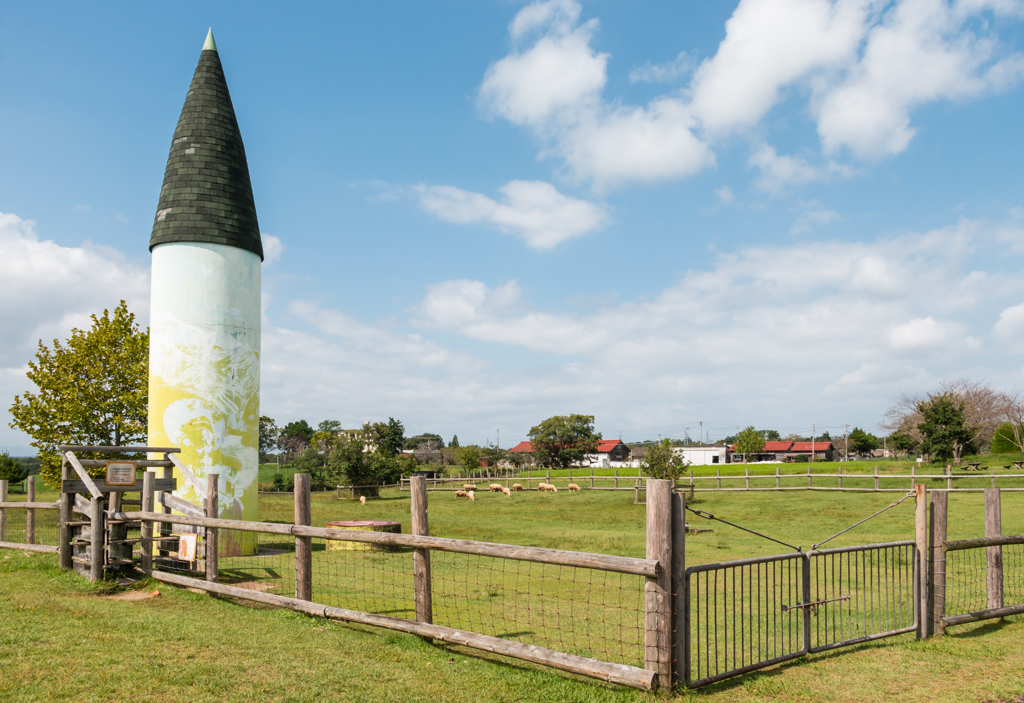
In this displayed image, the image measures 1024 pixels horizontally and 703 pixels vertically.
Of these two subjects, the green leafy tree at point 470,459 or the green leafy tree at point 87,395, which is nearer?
the green leafy tree at point 87,395

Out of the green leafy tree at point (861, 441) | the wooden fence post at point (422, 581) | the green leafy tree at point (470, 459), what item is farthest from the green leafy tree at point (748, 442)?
the wooden fence post at point (422, 581)

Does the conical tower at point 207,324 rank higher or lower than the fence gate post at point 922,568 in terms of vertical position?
higher

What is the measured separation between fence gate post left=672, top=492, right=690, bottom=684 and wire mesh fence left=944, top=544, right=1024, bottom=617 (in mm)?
4881

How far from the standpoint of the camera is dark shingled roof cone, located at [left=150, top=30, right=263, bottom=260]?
686 inches

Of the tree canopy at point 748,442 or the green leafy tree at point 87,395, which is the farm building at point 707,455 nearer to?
the tree canopy at point 748,442

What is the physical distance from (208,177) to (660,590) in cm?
1610

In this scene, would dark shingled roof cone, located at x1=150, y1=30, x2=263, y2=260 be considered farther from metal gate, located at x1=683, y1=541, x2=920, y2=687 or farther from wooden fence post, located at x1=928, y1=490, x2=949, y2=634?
wooden fence post, located at x1=928, y1=490, x2=949, y2=634

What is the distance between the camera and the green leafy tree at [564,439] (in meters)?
84.2

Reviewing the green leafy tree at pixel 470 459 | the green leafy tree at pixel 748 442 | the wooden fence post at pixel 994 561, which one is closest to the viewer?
the wooden fence post at pixel 994 561

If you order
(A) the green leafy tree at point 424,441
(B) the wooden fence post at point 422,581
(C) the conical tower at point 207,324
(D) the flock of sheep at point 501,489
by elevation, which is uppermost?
(C) the conical tower at point 207,324

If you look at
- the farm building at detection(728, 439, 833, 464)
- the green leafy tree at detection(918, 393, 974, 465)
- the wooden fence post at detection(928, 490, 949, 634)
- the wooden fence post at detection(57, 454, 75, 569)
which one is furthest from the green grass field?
the farm building at detection(728, 439, 833, 464)

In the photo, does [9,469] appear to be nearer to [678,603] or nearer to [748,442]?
[678,603]

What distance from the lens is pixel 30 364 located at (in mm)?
25156

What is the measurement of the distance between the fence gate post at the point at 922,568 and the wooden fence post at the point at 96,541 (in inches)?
458
